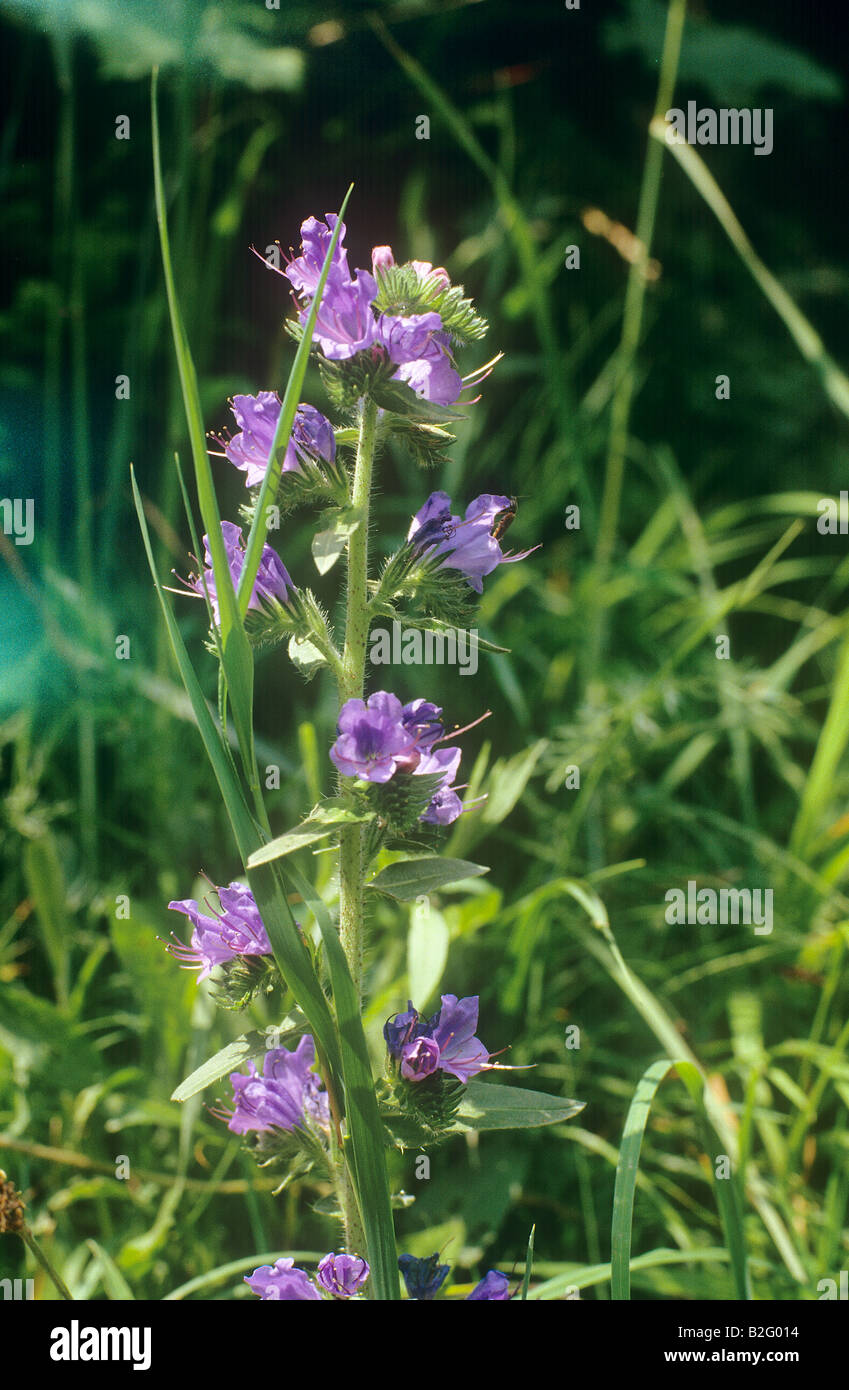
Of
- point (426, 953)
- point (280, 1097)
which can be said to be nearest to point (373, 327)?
point (280, 1097)

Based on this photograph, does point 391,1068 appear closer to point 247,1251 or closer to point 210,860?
point 247,1251

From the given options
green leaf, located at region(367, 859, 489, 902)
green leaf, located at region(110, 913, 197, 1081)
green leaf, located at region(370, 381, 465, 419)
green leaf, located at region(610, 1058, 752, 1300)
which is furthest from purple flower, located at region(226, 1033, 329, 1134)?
green leaf, located at region(370, 381, 465, 419)

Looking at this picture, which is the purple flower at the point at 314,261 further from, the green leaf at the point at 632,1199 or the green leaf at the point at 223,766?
the green leaf at the point at 632,1199

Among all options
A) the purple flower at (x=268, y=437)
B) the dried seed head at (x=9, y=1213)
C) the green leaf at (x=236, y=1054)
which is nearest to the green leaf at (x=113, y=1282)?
the dried seed head at (x=9, y=1213)

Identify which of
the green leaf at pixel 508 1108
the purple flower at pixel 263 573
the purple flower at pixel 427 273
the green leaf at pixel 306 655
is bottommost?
the green leaf at pixel 508 1108

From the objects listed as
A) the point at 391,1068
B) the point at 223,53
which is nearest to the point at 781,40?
the point at 223,53

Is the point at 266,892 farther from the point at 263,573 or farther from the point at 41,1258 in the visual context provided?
the point at 41,1258
